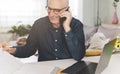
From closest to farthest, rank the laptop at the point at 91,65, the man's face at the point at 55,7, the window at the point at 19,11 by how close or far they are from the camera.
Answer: the laptop at the point at 91,65 < the man's face at the point at 55,7 < the window at the point at 19,11

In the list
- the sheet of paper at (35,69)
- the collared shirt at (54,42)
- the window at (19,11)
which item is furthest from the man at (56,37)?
the window at (19,11)

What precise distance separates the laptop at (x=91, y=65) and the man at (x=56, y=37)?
0.49ft

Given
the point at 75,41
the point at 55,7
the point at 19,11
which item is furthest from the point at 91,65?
the point at 19,11

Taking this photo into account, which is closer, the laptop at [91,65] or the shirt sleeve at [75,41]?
the laptop at [91,65]

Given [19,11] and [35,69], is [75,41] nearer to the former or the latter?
[35,69]

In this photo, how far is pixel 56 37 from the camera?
1.74 metres

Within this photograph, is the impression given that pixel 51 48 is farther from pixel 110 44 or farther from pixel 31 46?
pixel 110 44

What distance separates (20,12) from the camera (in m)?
4.64

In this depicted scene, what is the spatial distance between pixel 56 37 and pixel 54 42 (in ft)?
0.13

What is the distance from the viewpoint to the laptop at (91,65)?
4.11ft

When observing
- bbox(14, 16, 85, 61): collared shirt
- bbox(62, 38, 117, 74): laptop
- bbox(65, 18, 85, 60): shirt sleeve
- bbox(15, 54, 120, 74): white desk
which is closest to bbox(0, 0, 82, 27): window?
bbox(14, 16, 85, 61): collared shirt

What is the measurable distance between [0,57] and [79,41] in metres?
0.59

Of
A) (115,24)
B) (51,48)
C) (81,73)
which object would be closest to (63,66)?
(81,73)

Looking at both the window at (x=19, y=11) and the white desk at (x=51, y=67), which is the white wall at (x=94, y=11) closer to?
the window at (x=19, y=11)
